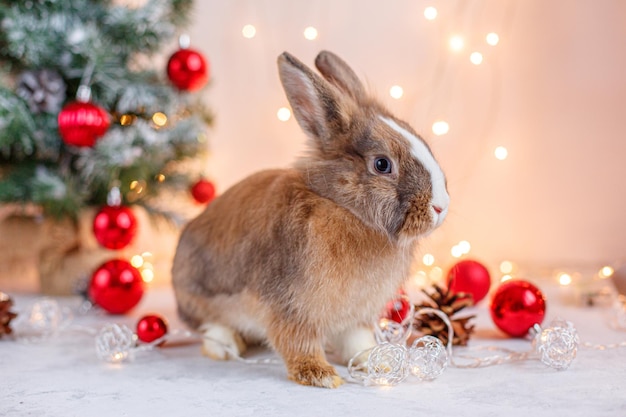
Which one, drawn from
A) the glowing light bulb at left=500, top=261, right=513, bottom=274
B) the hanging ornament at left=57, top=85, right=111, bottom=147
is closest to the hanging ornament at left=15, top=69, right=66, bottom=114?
the hanging ornament at left=57, top=85, right=111, bottom=147

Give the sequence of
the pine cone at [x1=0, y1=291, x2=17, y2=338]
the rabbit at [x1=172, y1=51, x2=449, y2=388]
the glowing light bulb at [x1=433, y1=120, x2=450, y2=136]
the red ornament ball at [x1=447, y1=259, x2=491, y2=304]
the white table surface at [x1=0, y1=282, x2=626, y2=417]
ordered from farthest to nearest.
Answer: the glowing light bulb at [x1=433, y1=120, x2=450, y2=136] < the red ornament ball at [x1=447, y1=259, x2=491, y2=304] < the pine cone at [x1=0, y1=291, x2=17, y2=338] < the rabbit at [x1=172, y1=51, x2=449, y2=388] < the white table surface at [x1=0, y1=282, x2=626, y2=417]

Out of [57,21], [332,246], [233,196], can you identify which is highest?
[57,21]

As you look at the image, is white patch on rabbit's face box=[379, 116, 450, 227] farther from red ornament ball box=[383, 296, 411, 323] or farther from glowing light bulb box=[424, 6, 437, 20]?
glowing light bulb box=[424, 6, 437, 20]

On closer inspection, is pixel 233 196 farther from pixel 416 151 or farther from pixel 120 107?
pixel 120 107

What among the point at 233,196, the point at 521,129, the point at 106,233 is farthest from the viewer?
the point at 521,129

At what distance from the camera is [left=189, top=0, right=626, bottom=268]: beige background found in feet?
8.23

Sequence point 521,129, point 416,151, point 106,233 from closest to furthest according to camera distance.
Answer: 1. point 416,151
2. point 106,233
3. point 521,129


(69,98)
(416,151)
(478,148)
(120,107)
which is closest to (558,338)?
(416,151)

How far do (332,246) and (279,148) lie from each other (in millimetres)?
1436

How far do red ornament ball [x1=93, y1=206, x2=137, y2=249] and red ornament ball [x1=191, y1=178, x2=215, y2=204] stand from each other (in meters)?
0.25

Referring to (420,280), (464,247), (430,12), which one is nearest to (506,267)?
(464,247)

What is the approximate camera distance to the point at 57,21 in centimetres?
222

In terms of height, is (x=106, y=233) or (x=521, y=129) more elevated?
(x=521, y=129)

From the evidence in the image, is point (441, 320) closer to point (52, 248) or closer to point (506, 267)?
point (506, 267)
